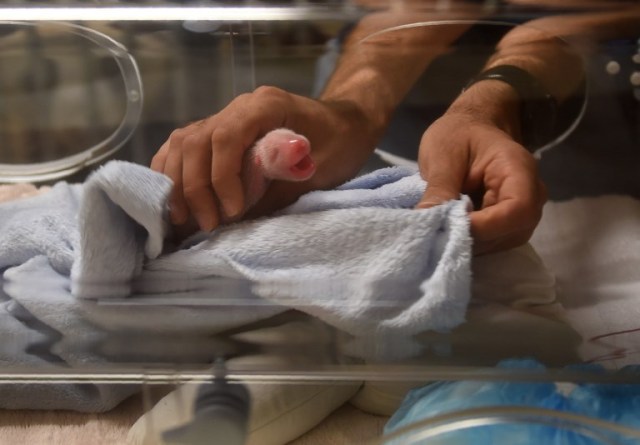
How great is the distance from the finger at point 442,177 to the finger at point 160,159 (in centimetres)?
22

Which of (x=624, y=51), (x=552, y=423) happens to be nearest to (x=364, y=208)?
(x=552, y=423)

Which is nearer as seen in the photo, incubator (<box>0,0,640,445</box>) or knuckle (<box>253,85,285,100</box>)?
incubator (<box>0,0,640,445</box>)

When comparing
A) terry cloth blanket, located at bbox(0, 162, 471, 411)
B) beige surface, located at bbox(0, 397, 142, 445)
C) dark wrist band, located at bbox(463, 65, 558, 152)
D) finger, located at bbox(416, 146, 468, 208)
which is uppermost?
dark wrist band, located at bbox(463, 65, 558, 152)

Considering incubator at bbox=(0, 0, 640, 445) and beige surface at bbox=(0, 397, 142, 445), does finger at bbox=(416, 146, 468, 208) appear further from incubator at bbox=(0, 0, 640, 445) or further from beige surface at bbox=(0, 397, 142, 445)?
beige surface at bbox=(0, 397, 142, 445)

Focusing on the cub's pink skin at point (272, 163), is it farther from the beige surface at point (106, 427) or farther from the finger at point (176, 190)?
the beige surface at point (106, 427)

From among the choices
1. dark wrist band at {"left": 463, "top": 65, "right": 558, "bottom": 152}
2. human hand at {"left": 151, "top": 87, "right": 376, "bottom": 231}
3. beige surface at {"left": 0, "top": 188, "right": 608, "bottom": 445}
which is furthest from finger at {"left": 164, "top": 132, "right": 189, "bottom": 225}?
dark wrist band at {"left": 463, "top": 65, "right": 558, "bottom": 152}

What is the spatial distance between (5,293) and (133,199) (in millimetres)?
149

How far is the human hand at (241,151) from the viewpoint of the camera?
1.94ft

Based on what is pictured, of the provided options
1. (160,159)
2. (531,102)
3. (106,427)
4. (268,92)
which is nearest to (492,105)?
(531,102)

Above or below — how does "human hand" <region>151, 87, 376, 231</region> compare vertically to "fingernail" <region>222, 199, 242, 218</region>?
above

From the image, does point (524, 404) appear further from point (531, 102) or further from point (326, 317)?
point (531, 102)

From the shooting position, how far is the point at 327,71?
0.80 metres

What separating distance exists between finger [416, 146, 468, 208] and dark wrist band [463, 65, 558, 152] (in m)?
0.11

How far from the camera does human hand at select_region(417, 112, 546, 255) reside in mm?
572
